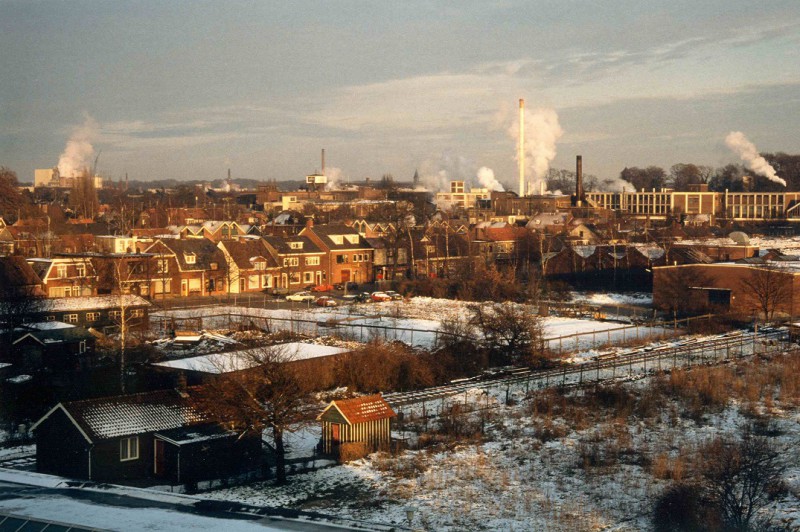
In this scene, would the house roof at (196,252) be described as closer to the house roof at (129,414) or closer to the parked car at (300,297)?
the parked car at (300,297)

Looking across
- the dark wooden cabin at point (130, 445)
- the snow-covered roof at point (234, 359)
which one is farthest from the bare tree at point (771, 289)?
the dark wooden cabin at point (130, 445)

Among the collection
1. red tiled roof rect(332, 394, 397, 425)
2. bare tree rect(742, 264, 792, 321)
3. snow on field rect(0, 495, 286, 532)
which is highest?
bare tree rect(742, 264, 792, 321)

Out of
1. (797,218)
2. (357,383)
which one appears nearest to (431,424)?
(357,383)

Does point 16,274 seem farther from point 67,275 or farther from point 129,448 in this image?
point 129,448

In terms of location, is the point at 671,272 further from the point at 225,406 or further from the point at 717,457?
the point at 225,406

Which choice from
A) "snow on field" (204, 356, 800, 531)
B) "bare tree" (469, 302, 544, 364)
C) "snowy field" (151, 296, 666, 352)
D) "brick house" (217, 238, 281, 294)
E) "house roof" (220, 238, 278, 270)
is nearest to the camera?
"snow on field" (204, 356, 800, 531)

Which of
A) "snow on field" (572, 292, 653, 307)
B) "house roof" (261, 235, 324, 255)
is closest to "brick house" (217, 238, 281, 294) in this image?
"house roof" (261, 235, 324, 255)

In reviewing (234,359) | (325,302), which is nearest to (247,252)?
(325,302)

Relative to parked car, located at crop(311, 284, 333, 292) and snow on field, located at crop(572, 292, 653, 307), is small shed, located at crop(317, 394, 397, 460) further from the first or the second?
parked car, located at crop(311, 284, 333, 292)

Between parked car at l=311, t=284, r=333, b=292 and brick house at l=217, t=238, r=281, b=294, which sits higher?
brick house at l=217, t=238, r=281, b=294
